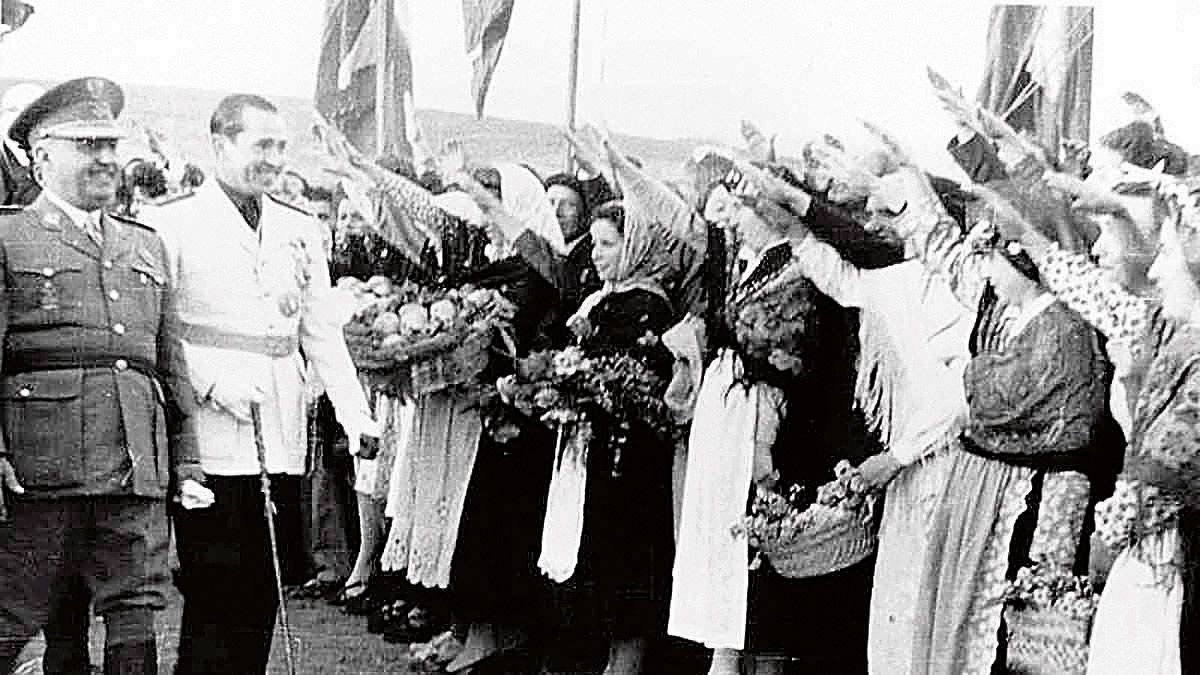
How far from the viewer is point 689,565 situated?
3.67m

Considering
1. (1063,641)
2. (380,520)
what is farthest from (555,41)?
(1063,641)

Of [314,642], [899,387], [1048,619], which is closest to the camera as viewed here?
[1048,619]

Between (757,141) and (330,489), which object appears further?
(330,489)

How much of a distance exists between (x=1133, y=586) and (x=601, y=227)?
3.97 ft

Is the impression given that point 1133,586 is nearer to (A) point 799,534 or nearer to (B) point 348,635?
(A) point 799,534

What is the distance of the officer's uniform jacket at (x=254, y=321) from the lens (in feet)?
11.8

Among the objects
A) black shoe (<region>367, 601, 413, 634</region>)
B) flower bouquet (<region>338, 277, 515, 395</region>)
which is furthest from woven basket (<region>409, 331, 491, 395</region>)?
black shoe (<region>367, 601, 413, 634</region>)

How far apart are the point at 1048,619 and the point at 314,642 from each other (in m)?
1.43

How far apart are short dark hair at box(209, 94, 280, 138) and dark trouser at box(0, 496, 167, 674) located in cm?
74

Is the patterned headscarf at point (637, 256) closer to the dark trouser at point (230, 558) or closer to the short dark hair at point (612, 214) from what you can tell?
the short dark hair at point (612, 214)

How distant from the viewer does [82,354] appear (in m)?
3.54

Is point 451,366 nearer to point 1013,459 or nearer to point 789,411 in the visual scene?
point 789,411

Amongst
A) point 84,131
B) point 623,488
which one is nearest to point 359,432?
point 623,488

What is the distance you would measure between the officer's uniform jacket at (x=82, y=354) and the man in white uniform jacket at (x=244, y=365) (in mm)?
60
